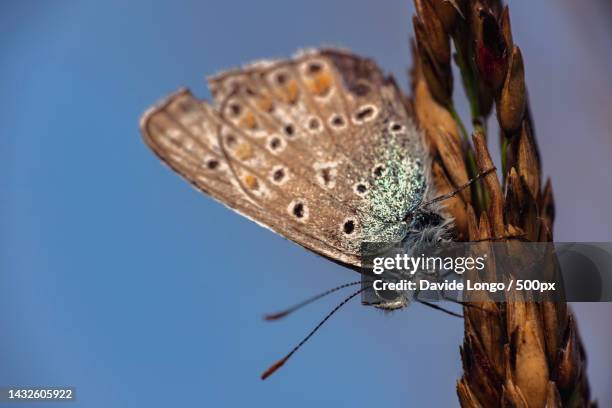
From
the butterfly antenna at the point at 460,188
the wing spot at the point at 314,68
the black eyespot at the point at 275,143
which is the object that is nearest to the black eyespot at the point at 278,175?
the black eyespot at the point at 275,143

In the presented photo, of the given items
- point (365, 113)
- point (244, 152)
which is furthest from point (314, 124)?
point (244, 152)

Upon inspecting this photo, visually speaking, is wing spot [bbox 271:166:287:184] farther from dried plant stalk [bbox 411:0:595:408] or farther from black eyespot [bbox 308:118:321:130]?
dried plant stalk [bbox 411:0:595:408]

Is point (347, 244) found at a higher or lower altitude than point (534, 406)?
higher

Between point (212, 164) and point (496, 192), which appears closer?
point (496, 192)

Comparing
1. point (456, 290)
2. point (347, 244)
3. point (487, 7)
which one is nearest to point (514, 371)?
point (456, 290)

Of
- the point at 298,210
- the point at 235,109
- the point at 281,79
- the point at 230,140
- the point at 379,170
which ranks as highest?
the point at 281,79

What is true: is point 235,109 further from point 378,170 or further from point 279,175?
point 378,170

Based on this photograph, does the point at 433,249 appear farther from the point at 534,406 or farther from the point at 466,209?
the point at 534,406
